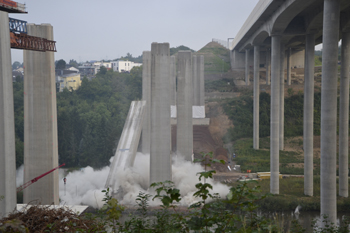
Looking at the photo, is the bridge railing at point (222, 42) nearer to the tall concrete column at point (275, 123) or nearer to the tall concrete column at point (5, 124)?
the tall concrete column at point (275, 123)

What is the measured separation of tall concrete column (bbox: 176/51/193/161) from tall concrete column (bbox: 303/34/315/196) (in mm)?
13091

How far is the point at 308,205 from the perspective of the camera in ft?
81.0

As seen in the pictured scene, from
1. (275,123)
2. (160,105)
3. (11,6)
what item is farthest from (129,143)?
(11,6)

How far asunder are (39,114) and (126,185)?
32.4ft

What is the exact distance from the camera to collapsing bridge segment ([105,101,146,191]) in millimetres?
32844

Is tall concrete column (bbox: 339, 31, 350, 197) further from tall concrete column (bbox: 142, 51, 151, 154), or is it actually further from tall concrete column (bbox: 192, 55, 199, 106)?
tall concrete column (bbox: 192, 55, 199, 106)

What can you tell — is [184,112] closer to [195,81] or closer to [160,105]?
[160,105]

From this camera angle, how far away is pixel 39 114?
73.5 ft

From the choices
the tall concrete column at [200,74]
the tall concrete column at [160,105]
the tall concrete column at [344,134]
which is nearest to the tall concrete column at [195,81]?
the tall concrete column at [200,74]

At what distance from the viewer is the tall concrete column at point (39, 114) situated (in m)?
22.2

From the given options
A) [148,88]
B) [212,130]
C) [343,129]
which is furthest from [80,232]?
[212,130]

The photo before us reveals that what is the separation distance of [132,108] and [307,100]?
18.8m

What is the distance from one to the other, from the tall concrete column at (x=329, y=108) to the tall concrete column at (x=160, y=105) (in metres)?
11.8

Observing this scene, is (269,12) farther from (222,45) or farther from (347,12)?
(222,45)
